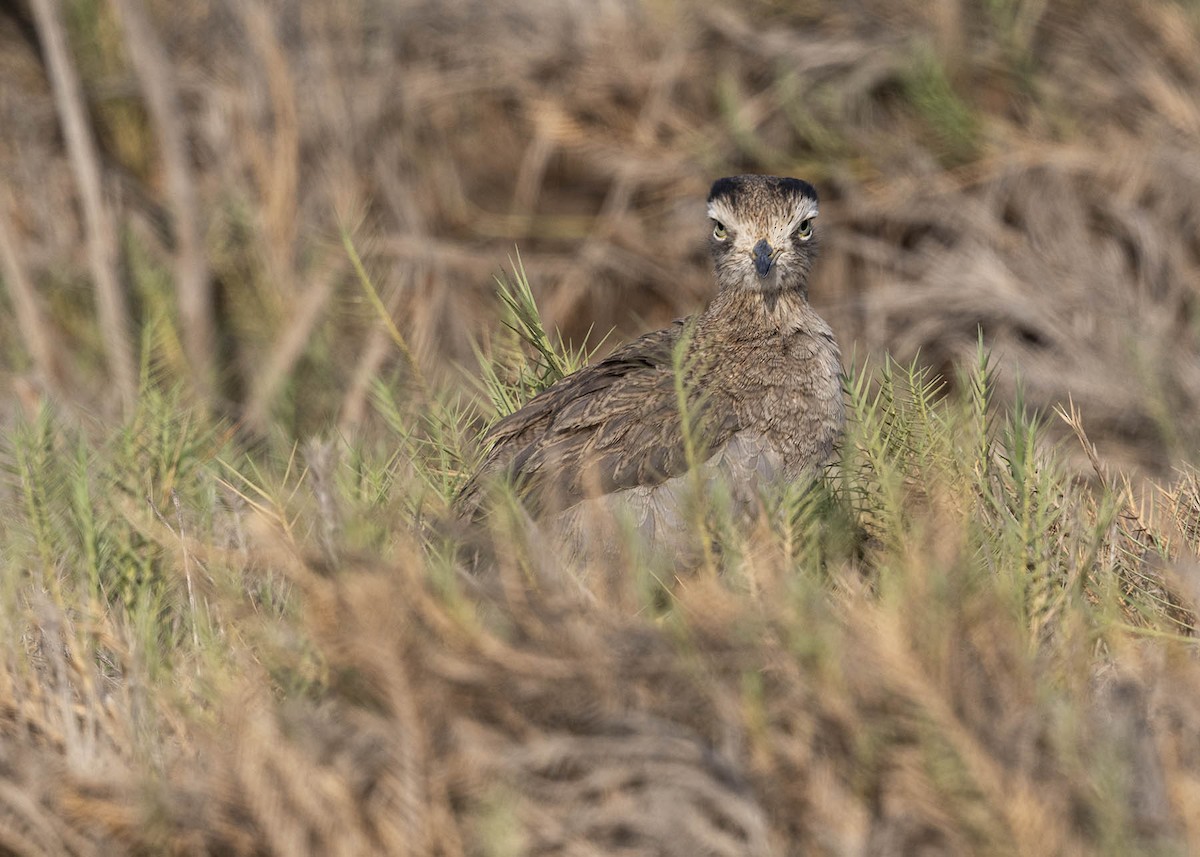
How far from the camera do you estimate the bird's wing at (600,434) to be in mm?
4062

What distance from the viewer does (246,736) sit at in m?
2.53

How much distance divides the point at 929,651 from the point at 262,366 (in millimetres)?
5537

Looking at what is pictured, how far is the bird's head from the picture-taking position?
4.68 m

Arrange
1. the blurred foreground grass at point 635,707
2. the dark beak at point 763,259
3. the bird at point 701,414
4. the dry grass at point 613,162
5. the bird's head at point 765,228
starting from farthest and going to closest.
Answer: the dry grass at point 613,162 < the bird's head at point 765,228 < the dark beak at point 763,259 < the bird at point 701,414 < the blurred foreground grass at point 635,707

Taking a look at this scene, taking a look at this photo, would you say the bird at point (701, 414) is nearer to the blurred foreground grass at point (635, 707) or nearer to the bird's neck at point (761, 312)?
the bird's neck at point (761, 312)

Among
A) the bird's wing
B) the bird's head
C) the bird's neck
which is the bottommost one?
the bird's wing

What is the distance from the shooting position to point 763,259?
4555 mm

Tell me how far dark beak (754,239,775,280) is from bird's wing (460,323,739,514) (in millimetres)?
441

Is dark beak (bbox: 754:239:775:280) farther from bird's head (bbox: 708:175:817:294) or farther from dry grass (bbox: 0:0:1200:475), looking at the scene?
dry grass (bbox: 0:0:1200:475)

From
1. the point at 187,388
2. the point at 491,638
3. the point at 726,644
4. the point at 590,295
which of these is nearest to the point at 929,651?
the point at 726,644

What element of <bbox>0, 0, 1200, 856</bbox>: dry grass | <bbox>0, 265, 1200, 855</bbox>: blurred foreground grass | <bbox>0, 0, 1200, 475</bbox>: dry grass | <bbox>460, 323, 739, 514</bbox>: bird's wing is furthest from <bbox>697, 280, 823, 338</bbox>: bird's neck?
<bbox>0, 0, 1200, 475</bbox>: dry grass

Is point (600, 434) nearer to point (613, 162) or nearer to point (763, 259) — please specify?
point (763, 259)

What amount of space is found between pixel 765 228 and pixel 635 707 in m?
2.38

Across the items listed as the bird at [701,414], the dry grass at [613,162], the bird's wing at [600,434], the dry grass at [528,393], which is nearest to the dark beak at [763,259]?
the bird at [701,414]
